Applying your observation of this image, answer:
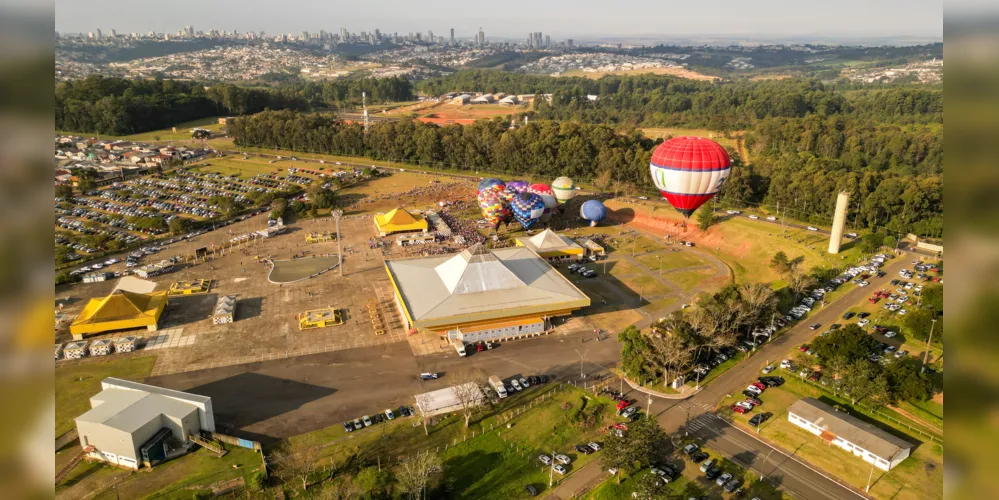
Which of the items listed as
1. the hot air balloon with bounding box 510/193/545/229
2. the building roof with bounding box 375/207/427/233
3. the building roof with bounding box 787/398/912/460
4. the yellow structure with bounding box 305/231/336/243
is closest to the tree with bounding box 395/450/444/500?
the building roof with bounding box 787/398/912/460

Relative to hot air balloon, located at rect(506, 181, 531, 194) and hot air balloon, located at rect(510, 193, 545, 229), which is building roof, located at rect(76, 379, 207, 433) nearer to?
hot air balloon, located at rect(510, 193, 545, 229)

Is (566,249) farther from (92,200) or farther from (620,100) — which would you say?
(620,100)

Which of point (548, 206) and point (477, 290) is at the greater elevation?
point (548, 206)

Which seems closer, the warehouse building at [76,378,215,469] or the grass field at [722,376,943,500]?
the grass field at [722,376,943,500]

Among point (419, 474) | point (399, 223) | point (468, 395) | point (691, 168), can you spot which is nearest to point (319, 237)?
point (399, 223)

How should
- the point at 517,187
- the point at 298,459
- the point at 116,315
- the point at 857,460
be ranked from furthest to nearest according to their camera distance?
the point at 517,187, the point at 116,315, the point at 857,460, the point at 298,459

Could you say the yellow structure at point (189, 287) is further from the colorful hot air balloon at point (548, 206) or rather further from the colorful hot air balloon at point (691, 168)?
the colorful hot air balloon at point (691, 168)

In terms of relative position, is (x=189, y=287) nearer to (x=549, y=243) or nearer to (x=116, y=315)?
(x=116, y=315)
